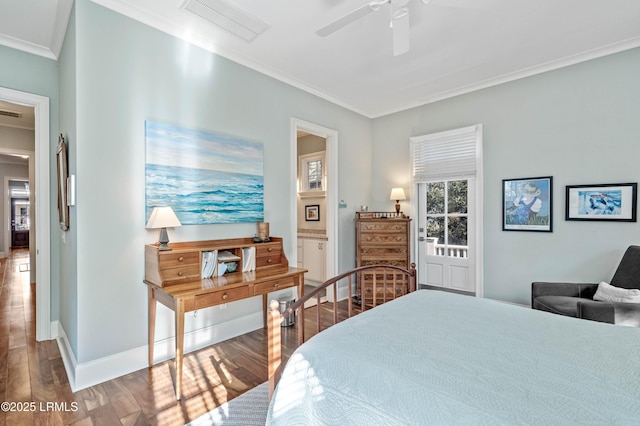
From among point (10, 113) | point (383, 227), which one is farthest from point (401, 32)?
point (10, 113)

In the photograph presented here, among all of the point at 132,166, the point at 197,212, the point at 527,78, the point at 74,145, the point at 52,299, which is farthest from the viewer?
the point at 527,78

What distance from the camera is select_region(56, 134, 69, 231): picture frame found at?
8.68 ft

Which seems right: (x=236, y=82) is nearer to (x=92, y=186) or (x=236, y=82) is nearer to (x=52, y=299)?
(x=92, y=186)

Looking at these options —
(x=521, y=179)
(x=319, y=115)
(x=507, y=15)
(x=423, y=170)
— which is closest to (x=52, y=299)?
Answer: (x=319, y=115)

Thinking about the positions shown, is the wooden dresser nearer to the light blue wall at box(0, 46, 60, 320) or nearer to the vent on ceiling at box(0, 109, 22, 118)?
the light blue wall at box(0, 46, 60, 320)

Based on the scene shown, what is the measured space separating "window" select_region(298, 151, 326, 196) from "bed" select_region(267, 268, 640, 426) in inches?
159

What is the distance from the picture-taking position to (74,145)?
237cm

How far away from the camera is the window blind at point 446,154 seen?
411cm

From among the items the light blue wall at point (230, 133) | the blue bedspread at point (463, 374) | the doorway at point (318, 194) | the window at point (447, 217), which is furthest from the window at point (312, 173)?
the blue bedspread at point (463, 374)

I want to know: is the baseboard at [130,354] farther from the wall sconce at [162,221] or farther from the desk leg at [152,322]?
the wall sconce at [162,221]

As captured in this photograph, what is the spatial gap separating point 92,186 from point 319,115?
283 cm

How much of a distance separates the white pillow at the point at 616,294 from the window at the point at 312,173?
3810 mm

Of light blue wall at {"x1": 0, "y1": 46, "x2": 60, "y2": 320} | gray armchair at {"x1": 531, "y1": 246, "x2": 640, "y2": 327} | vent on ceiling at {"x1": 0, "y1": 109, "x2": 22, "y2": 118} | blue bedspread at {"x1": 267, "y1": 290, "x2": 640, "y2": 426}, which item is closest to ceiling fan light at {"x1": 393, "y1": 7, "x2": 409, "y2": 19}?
blue bedspread at {"x1": 267, "y1": 290, "x2": 640, "y2": 426}

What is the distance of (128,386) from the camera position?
92.0 inches
